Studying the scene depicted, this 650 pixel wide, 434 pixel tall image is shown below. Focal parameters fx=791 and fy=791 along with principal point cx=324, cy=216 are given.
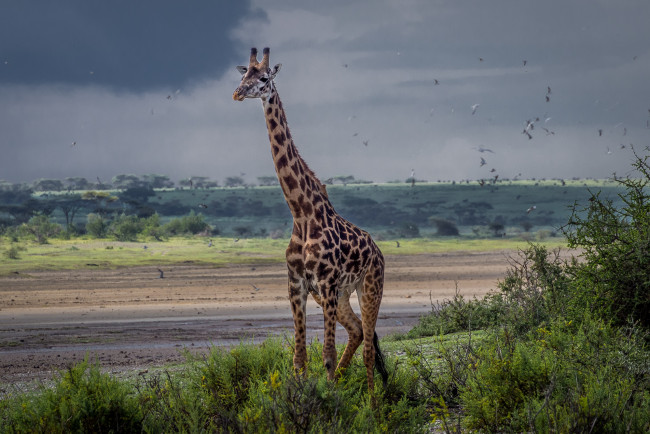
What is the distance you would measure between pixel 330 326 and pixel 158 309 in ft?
61.3

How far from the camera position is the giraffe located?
281 inches

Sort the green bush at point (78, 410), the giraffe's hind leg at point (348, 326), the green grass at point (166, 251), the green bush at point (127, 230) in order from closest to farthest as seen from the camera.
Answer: the green bush at point (78, 410) → the giraffe's hind leg at point (348, 326) → the green grass at point (166, 251) → the green bush at point (127, 230)

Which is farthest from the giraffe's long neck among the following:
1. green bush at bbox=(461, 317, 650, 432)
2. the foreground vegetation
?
green bush at bbox=(461, 317, 650, 432)

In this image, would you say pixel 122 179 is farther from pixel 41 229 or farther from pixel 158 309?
pixel 158 309

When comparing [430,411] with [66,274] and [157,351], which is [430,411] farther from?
[66,274]

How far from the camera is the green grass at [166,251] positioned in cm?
3878

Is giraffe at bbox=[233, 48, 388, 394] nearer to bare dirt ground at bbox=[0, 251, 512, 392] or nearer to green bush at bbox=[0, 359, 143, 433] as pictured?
bare dirt ground at bbox=[0, 251, 512, 392]

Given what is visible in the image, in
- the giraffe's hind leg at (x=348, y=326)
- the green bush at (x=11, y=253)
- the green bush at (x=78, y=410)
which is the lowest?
the green bush at (x=11, y=253)

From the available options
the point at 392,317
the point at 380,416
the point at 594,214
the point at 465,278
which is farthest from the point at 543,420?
the point at 465,278

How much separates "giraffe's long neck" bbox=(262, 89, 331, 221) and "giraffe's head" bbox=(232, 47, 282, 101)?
8.3 inches

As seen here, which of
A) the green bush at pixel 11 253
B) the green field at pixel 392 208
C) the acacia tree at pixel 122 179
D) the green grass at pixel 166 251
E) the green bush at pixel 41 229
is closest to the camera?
the green grass at pixel 166 251

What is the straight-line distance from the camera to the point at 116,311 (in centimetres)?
2455

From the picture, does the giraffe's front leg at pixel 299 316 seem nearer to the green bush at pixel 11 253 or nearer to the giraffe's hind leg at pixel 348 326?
the giraffe's hind leg at pixel 348 326

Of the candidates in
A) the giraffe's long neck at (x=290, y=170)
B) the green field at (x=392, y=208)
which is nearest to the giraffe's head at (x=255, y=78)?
the giraffe's long neck at (x=290, y=170)
